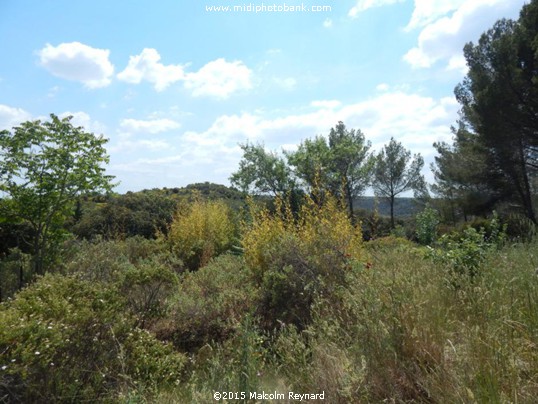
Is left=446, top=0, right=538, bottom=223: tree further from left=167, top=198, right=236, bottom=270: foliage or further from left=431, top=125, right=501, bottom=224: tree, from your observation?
left=167, top=198, right=236, bottom=270: foliage

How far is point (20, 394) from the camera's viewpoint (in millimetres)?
2137

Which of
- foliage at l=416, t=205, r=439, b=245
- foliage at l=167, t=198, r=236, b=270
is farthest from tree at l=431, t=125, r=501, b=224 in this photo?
foliage at l=167, t=198, r=236, b=270

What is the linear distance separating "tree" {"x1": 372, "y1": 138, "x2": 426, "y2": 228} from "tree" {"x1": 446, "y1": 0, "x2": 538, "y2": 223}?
13.0m

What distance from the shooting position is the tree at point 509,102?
1234 cm

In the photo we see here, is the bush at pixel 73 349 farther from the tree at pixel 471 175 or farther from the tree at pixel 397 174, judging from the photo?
the tree at pixel 397 174

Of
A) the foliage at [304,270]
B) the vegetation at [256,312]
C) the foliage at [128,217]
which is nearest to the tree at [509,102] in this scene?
the vegetation at [256,312]

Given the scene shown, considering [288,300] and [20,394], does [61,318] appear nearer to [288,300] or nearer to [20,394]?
[20,394]

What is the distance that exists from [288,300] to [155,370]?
1500 mm

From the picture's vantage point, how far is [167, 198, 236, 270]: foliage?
865cm

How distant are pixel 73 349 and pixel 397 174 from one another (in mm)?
28270

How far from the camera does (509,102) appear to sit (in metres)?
12.8

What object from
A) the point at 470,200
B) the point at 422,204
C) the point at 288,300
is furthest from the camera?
the point at 422,204

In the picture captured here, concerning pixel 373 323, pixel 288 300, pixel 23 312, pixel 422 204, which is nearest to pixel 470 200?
pixel 422 204

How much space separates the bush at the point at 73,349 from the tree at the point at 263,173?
11.5 m
